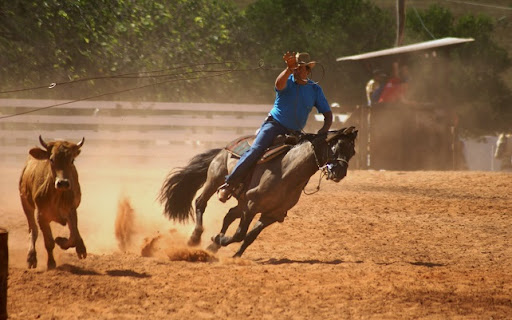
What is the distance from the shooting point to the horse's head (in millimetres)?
9617

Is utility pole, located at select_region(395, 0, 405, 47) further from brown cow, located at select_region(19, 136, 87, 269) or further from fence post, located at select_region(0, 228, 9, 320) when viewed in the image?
fence post, located at select_region(0, 228, 9, 320)

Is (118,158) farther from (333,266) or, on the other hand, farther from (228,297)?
(228,297)

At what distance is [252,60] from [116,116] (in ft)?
33.2

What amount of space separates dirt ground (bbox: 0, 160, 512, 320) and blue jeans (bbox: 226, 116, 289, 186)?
3.57 feet

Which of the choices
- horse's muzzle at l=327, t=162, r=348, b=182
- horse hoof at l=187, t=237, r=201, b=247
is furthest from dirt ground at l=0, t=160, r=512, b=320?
horse's muzzle at l=327, t=162, r=348, b=182

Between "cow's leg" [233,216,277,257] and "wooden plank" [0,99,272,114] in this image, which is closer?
"cow's leg" [233,216,277,257]

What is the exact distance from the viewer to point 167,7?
107 ft

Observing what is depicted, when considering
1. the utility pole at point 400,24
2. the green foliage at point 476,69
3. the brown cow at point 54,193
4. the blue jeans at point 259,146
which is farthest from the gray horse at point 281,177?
the green foliage at point 476,69

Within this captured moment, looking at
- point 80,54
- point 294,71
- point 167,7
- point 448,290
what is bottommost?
point 448,290

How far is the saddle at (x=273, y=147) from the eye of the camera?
1025 centimetres

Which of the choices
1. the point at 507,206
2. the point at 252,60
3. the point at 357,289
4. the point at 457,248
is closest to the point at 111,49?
the point at 252,60

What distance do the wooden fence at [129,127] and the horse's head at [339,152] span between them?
52.0 ft

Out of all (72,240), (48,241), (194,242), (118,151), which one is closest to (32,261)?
(48,241)

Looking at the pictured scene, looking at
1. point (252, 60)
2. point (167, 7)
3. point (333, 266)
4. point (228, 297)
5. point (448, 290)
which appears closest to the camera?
point (228, 297)
